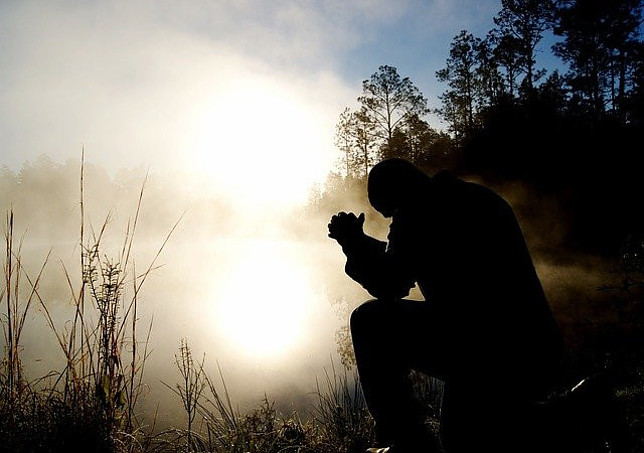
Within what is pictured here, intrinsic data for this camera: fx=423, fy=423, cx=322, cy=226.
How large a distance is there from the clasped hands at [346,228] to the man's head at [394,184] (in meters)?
0.11

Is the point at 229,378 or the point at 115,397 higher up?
the point at 115,397

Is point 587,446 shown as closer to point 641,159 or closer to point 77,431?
point 77,431

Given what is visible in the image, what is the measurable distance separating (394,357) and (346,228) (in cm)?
48

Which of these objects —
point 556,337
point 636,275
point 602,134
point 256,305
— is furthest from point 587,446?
point 602,134

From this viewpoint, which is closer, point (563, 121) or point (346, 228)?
point (346, 228)

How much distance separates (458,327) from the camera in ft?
4.27

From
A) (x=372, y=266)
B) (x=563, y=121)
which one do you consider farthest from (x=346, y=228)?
(x=563, y=121)

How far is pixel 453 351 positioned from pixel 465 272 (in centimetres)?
25

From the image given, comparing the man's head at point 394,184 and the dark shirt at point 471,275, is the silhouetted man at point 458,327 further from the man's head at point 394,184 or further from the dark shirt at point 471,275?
the man's head at point 394,184

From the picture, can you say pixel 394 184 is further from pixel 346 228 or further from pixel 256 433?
pixel 256 433

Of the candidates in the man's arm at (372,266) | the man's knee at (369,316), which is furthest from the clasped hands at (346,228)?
the man's knee at (369,316)

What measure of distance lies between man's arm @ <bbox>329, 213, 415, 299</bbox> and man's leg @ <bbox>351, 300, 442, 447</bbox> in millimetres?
55

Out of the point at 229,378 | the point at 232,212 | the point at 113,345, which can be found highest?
the point at 232,212

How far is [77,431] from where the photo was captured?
2.22m
